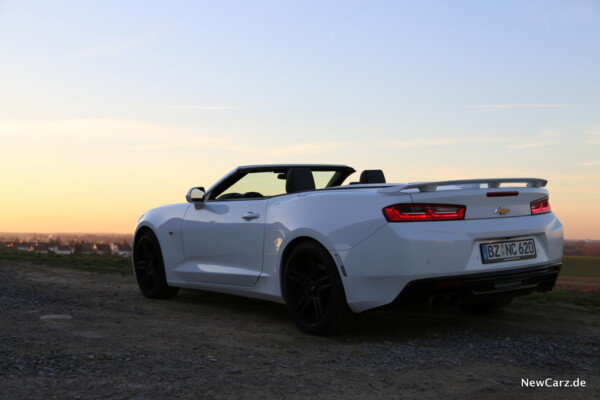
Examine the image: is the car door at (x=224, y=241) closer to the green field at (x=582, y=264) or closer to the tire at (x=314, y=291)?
the tire at (x=314, y=291)

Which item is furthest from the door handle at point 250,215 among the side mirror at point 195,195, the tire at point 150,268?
the tire at point 150,268

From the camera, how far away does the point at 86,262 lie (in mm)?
14797

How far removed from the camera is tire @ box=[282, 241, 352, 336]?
545 centimetres

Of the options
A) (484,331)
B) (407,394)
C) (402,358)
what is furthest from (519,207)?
(407,394)

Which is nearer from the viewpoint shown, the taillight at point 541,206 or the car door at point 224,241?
the taillight at point 541,206

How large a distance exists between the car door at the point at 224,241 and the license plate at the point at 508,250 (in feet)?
6.64

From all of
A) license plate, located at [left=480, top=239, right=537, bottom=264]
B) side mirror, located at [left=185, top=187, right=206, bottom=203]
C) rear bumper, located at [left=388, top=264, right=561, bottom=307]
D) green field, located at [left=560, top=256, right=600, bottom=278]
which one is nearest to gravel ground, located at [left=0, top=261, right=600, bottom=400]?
rear bumper, located at [left=388, top=264, right=561, bottom=307]

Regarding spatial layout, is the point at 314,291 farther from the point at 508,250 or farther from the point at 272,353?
the point at 508,250

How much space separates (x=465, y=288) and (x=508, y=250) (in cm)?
51

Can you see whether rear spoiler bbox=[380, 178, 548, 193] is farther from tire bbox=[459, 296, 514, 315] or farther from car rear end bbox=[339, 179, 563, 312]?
tire bbox=[459, 296, 514, 315]

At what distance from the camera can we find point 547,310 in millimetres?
7441

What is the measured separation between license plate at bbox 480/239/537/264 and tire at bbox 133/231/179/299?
403 centimetres

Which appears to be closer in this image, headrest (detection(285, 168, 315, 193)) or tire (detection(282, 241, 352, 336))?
tire (detection(282, 241, 352, 336))

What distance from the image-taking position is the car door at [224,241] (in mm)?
6406
